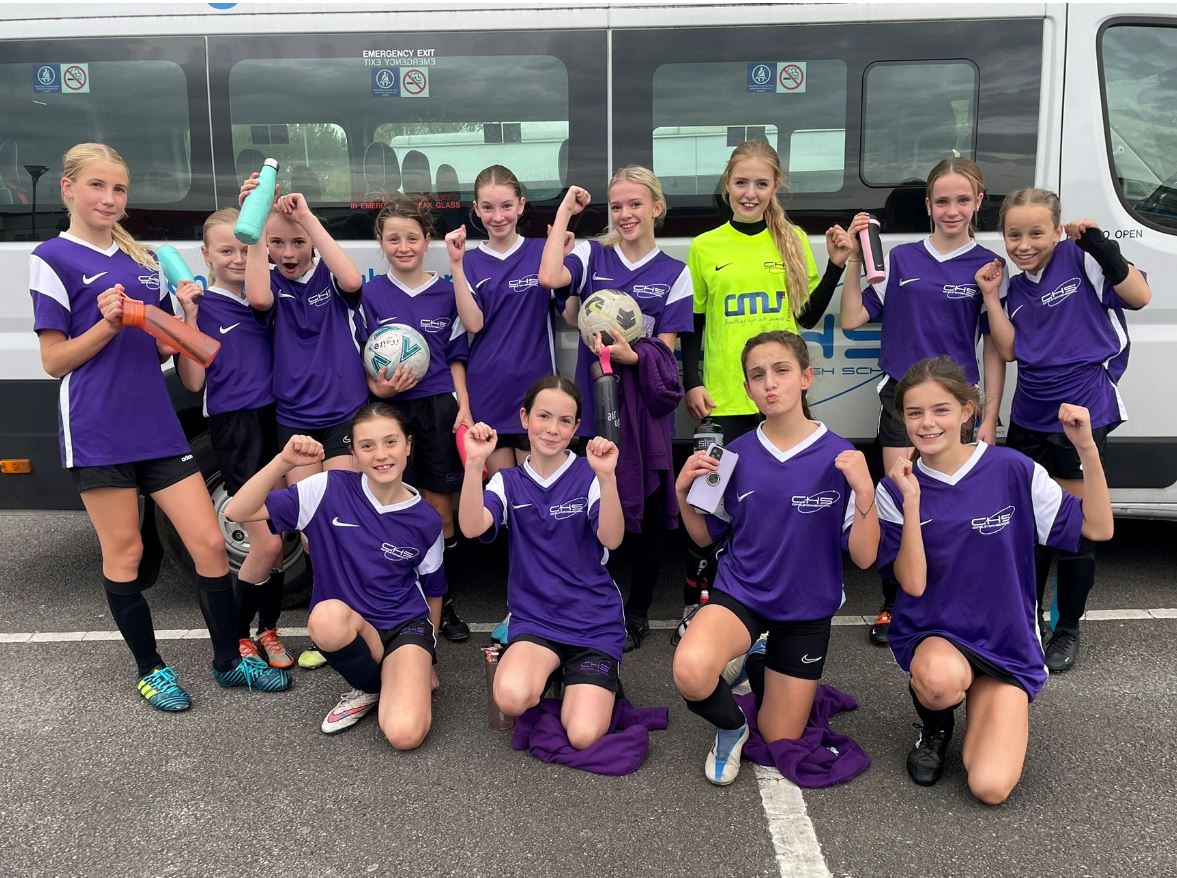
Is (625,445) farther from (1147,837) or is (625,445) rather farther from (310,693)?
(1147,837)

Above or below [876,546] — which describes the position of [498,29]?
above

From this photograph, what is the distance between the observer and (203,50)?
153 inches

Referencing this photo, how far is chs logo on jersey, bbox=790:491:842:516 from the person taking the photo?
286 cm

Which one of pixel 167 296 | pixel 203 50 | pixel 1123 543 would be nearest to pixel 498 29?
pixel 203 50

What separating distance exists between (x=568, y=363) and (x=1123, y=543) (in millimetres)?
3072

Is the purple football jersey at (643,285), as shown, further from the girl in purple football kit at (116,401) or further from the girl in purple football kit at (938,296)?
the girl in purple football kit at (116,401)

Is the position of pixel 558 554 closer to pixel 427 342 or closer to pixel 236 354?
pixel 427 342

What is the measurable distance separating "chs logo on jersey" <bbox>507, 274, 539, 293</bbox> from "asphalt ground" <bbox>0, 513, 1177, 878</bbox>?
149 cm

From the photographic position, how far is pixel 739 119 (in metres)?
3.89

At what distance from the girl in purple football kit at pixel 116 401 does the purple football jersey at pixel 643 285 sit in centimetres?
143

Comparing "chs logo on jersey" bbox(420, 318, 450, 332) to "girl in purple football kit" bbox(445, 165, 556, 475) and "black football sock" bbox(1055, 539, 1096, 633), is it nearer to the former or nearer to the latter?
"girl in purple football kit" bbox(445, 165, 556, 475)

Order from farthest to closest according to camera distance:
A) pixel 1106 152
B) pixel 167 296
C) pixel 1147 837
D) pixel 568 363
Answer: pixel 568 363
pixel 1106 152
pixel 167 296
pixel 1147 837

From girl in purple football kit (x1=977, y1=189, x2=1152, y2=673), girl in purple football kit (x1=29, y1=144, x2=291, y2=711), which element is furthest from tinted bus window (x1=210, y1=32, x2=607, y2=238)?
girl in purple football kit (x1=977, y1=189, x2=1152, y2=673)

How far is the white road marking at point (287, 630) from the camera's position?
4.00 m
